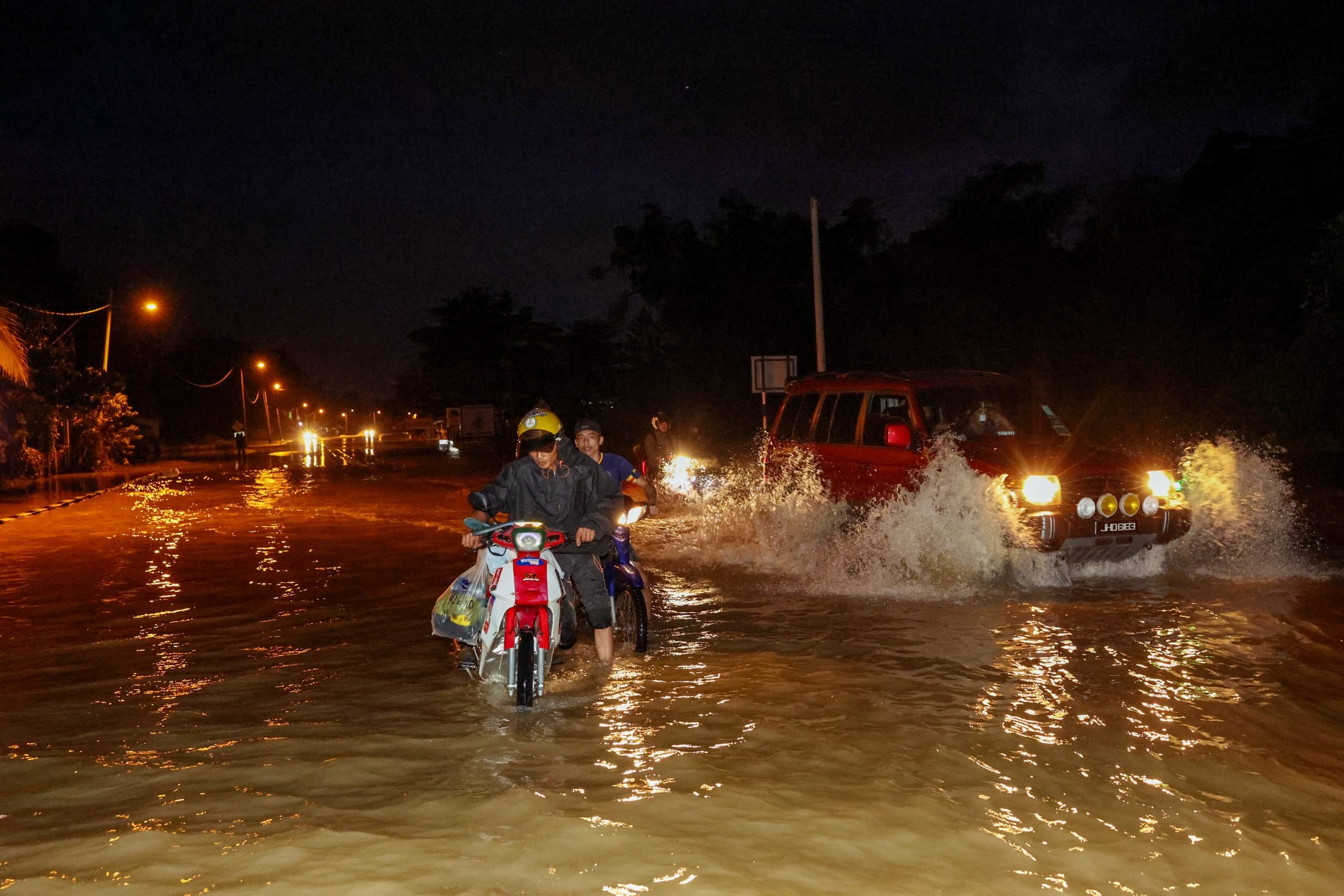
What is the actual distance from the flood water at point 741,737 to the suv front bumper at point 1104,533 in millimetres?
299

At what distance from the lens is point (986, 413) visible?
1181cm

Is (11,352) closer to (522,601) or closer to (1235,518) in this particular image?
(522,601)

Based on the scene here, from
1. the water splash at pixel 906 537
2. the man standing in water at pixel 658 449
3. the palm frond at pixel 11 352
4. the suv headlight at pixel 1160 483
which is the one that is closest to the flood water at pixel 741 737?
the water splash at pixel 906 537

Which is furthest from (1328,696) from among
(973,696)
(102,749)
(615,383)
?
(615,383)

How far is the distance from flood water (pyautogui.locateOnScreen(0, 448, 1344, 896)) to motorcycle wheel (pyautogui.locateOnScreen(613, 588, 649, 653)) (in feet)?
0.75

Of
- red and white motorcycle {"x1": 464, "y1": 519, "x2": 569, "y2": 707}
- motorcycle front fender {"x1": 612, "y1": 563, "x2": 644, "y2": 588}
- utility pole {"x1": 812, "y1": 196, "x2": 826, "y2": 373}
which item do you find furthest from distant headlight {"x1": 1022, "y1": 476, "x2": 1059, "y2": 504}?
utility pole {"x1": 812, "y1": 196, "x2": 826, "y2": 373}

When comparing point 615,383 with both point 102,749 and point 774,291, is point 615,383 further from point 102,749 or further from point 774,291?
point 102,749

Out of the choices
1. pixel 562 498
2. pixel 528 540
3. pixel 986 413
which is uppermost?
pixel 986 413

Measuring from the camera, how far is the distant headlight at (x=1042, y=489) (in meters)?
10.4

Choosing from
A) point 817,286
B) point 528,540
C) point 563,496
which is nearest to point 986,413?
point 563,496

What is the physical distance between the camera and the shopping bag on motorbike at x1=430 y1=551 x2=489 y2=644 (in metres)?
7.06

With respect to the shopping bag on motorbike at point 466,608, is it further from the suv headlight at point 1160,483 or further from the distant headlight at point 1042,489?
the suv headlight at point 1160,483

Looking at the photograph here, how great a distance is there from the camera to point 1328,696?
6688 millimetres

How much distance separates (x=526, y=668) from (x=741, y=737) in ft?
4.39
